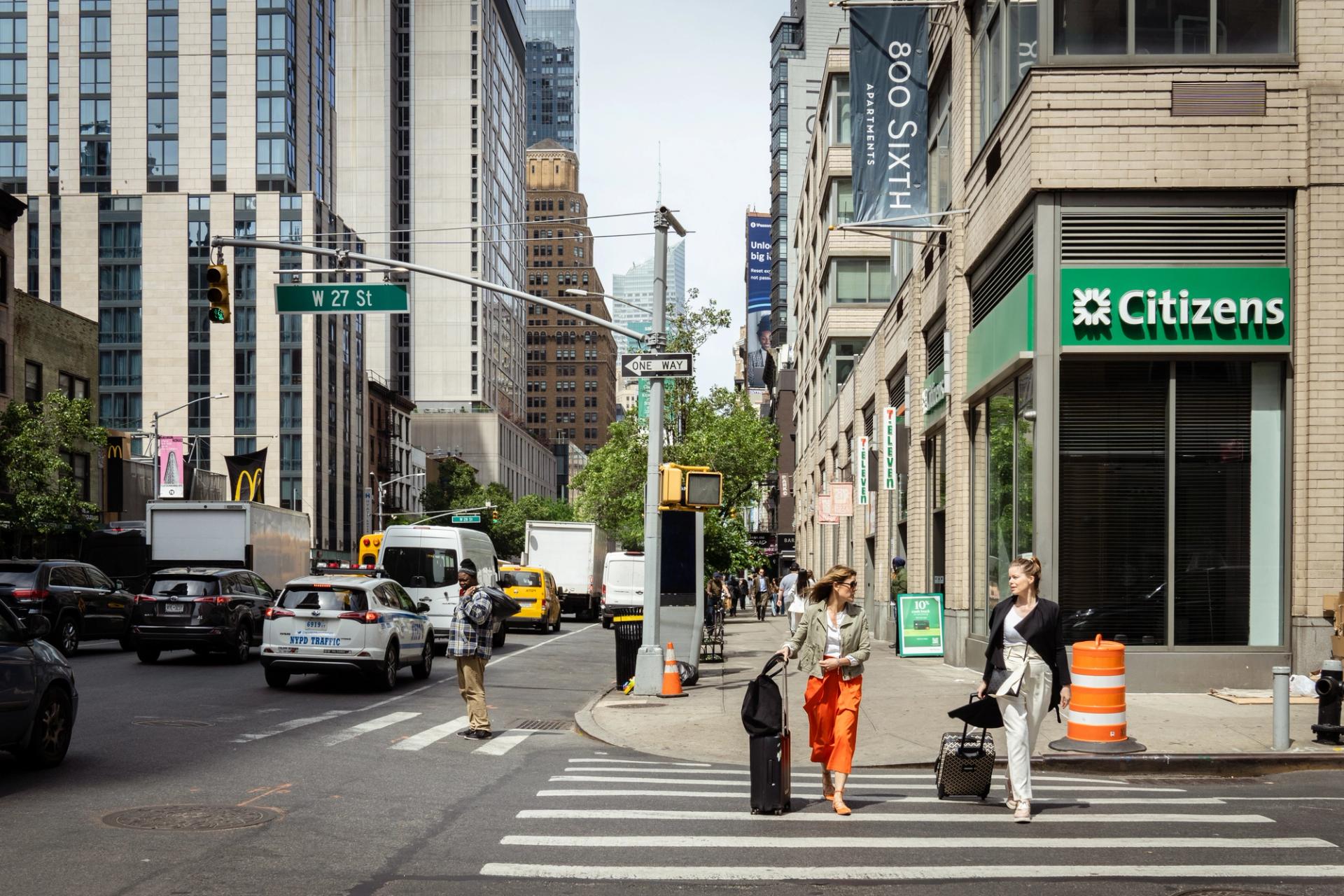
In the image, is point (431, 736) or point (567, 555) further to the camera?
point (567, 555)

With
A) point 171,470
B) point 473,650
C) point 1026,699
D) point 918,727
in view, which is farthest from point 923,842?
point 171,470

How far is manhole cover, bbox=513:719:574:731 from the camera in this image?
53.5 feet

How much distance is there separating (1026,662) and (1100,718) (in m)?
3.45

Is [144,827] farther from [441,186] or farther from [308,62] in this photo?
[441,186]

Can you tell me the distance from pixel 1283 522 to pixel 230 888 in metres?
14.6

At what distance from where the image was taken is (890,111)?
992 inches

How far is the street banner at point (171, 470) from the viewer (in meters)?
54.6

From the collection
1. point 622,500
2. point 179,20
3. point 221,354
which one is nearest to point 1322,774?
point 622,500

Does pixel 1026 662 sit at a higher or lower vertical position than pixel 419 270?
lower

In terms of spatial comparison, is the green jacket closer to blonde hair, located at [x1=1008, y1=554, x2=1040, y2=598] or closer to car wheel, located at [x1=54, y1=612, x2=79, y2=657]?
blonde hair, located at [x1=1008, y1=554, x2=1040, y2=598]

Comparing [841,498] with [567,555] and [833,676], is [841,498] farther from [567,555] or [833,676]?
[833,676]

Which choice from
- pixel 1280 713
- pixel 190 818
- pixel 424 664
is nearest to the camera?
pixel 190 818

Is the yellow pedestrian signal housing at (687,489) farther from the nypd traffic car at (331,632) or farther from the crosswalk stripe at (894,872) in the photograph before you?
the crosswalk stripe at (894,872)

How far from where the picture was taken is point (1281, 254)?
17.6 meters
